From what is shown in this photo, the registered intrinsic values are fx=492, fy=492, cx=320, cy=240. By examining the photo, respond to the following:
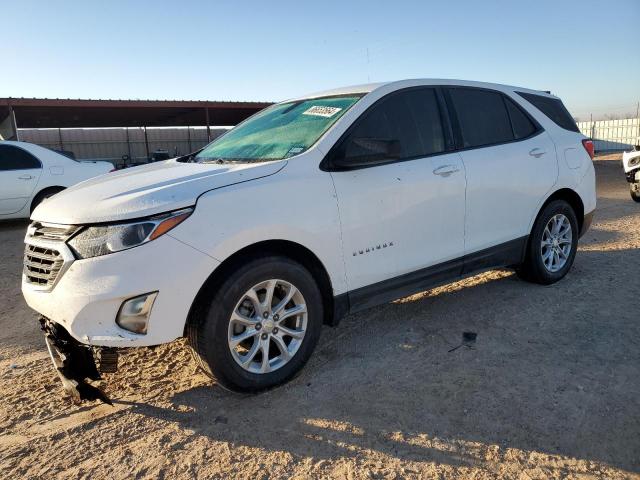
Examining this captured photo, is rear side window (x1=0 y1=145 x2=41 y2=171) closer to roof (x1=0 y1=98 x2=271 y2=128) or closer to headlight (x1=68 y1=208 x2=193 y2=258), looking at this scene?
headlight (x1=68 y1=208 x2=193 y2=258)

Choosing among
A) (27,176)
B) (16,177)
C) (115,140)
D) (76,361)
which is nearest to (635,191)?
(76,361)

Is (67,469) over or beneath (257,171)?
beneath

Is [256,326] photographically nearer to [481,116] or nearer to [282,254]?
[282,254]

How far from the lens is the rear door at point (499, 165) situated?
3816 millimetres

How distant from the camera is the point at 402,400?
2.77m

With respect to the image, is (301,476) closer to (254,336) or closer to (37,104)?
(254,336)

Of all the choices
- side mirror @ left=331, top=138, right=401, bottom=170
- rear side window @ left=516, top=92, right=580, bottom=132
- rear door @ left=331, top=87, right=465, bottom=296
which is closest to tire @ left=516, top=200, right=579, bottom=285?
rear side window @ left=516, top=92, right=580, bottom=132

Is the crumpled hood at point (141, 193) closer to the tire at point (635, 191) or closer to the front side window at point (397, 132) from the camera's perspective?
the front side window at point (397, 132)

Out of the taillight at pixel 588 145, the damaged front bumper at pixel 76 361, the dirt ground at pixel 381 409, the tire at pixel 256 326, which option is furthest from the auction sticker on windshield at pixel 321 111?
the taillight at pixel 588 145

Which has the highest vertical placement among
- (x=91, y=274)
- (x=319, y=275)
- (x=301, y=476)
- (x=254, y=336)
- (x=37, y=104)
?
(x=37, y=104)

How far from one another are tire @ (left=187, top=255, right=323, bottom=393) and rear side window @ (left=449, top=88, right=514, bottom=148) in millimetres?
1883

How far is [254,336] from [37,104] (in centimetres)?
1901

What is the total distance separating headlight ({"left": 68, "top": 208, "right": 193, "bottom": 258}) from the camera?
2.44 m

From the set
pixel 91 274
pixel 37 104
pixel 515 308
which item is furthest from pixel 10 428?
pixel 37 104
